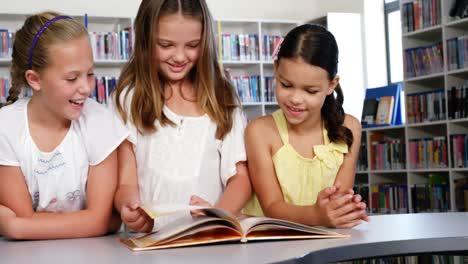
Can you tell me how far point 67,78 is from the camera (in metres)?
1.64

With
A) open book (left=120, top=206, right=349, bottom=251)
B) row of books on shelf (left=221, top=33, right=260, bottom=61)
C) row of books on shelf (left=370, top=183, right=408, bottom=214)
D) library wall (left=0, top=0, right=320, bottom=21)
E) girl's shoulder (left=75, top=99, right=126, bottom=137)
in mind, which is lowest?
row of books on shelf (left=370, top=183, right=408, bottom=214)

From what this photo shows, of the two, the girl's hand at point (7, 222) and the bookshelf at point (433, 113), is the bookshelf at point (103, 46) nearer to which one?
the bookshelf at point (433, 113)

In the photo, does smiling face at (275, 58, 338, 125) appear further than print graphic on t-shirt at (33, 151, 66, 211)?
Yes

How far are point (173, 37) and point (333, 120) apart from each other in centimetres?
47

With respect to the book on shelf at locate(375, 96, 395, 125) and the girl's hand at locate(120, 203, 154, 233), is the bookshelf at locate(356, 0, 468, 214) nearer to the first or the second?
the book on shelf at locate(375, 96, 395, 125)

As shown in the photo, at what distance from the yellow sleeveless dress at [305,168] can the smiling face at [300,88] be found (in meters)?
0.09

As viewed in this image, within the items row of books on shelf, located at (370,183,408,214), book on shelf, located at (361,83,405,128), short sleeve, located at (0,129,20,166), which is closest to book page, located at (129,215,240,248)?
short sleeve, located at (0,129,20,166)

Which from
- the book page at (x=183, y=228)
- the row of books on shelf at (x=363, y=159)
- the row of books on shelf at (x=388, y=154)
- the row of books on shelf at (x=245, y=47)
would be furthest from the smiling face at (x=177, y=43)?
the row of books on shelf at (x=245, y=47)

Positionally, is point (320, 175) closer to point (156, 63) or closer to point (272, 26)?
point (156, 63)

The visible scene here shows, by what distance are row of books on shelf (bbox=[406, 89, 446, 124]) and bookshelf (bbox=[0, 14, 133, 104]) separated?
9.11ft

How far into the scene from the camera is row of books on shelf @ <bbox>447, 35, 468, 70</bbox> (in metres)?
5.62

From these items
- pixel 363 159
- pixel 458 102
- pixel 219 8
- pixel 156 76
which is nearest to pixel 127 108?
pixel 156 76

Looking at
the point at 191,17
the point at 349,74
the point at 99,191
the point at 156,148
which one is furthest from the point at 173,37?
the point at 349,74

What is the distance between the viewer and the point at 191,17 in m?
1.93
